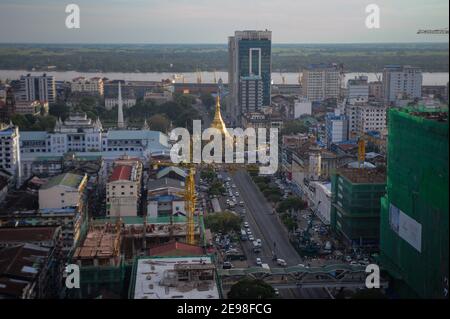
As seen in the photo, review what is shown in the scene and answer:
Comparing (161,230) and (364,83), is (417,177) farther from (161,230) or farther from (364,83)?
(364,83)

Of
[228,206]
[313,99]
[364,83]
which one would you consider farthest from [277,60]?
[228,206]

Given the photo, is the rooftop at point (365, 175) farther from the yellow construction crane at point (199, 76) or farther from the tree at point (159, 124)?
the yellow construction crane at point (199, 76)

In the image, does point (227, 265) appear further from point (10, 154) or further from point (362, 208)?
point (10, 154)

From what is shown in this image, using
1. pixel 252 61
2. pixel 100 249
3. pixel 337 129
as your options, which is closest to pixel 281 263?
pixel 100 249

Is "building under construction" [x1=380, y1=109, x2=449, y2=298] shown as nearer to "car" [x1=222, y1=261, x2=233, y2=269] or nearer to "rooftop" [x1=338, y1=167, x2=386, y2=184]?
"rooftop" [x1=338, y1=167, x2=386, y2=184]

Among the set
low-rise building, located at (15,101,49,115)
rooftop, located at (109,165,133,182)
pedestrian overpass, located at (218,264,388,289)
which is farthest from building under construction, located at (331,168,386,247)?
low-rise building, located at (15,101,49,115)

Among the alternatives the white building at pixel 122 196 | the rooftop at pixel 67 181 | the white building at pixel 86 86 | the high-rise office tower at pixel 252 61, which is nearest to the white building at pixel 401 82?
the high-rise office tower at pixel 252 61
